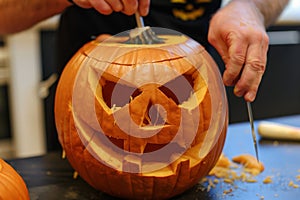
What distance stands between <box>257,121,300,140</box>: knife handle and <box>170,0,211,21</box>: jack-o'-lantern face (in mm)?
367

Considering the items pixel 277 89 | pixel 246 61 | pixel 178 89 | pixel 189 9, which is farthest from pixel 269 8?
pixel 277 89

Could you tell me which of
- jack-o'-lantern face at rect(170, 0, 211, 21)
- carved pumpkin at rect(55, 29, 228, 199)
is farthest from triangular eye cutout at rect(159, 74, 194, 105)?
jack-o'-lantern face at rect(170, 0, 211, 21)

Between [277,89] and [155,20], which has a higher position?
[155,20]

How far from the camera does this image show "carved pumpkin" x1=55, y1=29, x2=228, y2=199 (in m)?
0.73

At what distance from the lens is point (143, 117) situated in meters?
0.73

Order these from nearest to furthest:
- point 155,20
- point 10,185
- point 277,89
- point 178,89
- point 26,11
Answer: point 10,185
point 178,89
point 26,11
point 155,20
point 277,89

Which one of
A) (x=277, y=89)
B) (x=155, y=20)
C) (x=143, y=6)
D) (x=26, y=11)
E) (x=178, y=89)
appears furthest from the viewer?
(x=277, y=89)

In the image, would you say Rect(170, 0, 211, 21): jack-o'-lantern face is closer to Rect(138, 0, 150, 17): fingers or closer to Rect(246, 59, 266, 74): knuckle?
Rect(138, 0, 150, 17): fingers

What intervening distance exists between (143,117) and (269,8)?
533mm

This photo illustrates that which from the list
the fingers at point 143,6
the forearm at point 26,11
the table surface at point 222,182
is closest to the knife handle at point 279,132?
the table surface at point 222,182

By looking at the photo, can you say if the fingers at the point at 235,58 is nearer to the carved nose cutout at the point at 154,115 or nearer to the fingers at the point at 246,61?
the fingers at the point at 246,61

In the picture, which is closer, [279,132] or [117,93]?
[117,93]

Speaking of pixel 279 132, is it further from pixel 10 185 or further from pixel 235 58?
pixel 10 185

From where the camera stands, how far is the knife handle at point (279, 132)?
1.11m
